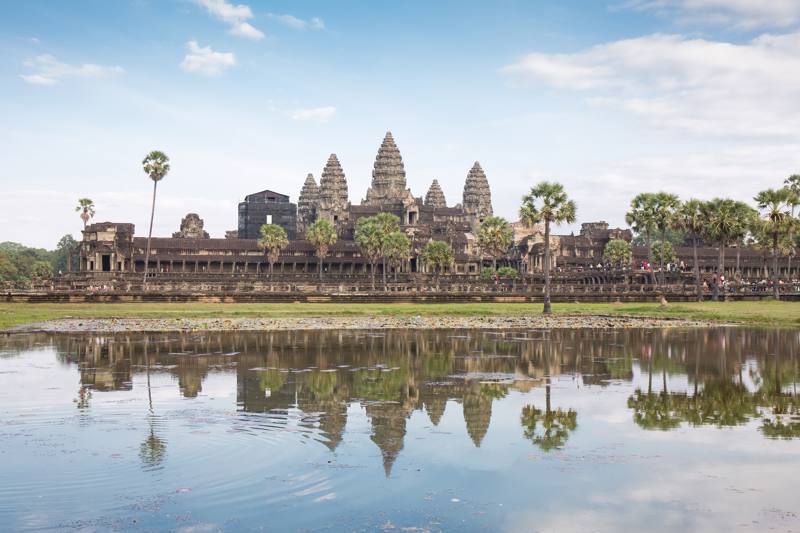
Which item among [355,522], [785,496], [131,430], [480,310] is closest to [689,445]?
[785,496]

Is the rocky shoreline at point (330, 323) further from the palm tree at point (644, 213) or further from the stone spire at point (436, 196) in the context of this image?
the stone spire at point (436, 196)

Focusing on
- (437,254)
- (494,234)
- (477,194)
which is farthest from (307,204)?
(494,234)

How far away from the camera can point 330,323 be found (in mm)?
47812

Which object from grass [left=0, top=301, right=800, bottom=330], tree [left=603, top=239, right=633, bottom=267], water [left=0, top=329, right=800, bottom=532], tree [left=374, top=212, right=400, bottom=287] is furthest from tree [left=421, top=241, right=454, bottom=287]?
water [left=0, top=329, right=800, bottom=532]

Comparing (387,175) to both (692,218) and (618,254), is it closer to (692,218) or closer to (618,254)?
(618,254)

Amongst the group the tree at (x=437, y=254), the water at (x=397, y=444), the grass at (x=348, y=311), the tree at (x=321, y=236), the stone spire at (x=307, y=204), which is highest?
the stone spire at (x=307, y=204)

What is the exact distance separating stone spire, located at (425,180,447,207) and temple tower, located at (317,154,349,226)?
2219 centimetres

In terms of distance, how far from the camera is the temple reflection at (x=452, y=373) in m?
17.3

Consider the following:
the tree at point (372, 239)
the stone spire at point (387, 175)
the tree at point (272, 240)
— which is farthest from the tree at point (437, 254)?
the stone spire at point (387, 175)

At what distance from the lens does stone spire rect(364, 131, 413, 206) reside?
525 feet

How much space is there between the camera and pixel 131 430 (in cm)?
A: 1612

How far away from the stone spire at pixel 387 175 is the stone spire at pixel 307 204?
1649 centimetres

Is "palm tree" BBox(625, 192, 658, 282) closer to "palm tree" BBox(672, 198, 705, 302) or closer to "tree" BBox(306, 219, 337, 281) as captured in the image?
"palm tree" BBox(672, 198, 705, 302)

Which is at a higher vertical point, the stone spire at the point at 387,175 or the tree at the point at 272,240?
the stone spire at the point at 387,175
